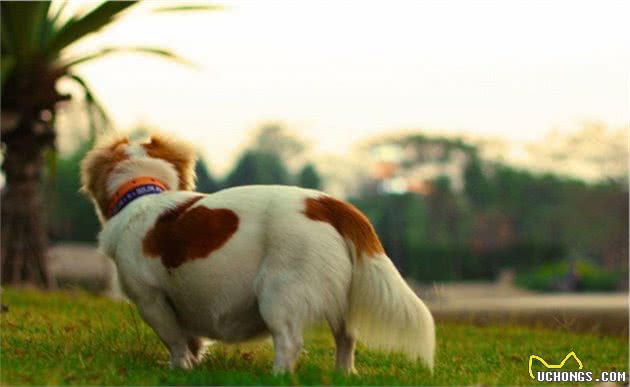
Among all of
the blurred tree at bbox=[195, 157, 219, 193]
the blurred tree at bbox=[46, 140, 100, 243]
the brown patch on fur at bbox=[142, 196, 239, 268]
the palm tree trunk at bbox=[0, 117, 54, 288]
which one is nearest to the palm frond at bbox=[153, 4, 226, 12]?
the palm tree trunk at bbox=[0, 117, 54, 288]

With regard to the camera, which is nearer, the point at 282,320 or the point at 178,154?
the point at 282,320

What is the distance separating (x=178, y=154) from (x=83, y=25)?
677 cm

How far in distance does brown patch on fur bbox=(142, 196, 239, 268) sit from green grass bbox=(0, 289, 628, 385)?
25.8 inches

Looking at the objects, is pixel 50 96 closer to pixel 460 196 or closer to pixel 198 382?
pixel 198 382

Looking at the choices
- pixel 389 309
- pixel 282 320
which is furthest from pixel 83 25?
pixel 389 309

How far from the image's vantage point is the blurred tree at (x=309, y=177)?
44.4 m

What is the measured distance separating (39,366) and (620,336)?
21.1 ft

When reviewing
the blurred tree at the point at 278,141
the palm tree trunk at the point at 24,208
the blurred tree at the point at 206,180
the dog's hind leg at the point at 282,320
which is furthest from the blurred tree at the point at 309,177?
the dog's hind leg at the point at 282,320

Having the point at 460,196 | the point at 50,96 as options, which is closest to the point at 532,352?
the point at 50,96

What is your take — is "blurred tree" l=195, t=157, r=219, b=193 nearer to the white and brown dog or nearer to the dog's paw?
the dog's paw

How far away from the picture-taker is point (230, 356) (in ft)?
21.1

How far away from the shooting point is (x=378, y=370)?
6348 mm

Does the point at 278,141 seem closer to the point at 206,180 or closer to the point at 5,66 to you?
the point at 206,180

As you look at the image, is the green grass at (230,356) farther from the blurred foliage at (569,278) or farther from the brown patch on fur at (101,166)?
the blurred foliage at (569,278)
